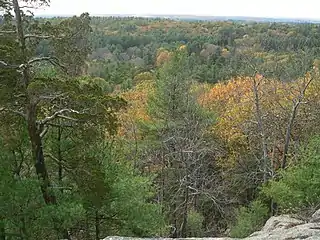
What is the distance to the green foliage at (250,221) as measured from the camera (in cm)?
1720

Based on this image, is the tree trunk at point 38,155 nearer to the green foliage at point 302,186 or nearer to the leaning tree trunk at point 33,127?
the leaning tree trunk at point 33,127

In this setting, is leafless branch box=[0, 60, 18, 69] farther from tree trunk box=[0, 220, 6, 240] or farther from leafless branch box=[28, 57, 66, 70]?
tree trunk box=[0, 220, 6, 240]

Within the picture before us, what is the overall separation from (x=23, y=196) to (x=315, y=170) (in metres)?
8.99

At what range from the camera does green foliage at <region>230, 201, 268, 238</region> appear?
1720 cm

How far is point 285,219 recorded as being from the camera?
501 inches

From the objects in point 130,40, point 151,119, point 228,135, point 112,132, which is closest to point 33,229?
point 112,132

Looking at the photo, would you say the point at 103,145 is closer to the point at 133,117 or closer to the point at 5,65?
the point at 5,65

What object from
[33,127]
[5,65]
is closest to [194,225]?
[33,127]

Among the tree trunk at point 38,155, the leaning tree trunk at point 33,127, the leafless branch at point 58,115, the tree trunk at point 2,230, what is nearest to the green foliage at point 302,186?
the leaning tree trunk at point 33,127

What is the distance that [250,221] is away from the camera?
17734 mm

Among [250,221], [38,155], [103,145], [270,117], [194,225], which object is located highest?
[38,155]

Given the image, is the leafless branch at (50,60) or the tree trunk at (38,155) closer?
the leafless branch at (50,60)

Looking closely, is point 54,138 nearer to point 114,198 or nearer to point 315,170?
point 114,198

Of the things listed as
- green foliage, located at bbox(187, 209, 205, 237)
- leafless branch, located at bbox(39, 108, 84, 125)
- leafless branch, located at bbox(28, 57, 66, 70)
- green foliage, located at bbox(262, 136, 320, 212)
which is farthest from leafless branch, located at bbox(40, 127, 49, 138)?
green foliage, located at bbox(187, 209, 205, 237)
